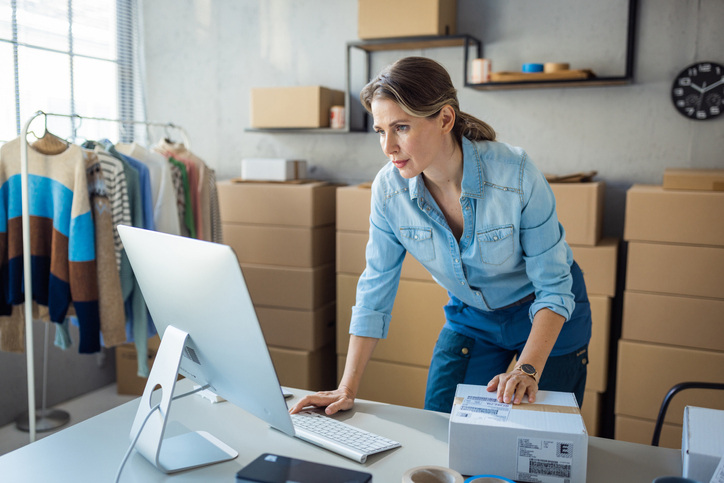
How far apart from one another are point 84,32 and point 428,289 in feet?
7.50

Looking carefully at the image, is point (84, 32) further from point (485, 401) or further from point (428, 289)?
point (485, 401)

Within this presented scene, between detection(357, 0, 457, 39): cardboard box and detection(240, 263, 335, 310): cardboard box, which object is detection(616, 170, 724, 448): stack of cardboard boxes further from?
detection(240, 263, 335, 310): cardboard box

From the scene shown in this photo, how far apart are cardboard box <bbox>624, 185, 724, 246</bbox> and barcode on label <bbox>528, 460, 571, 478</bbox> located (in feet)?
5.35

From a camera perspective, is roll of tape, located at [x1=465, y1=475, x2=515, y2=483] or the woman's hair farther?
the woman's hair

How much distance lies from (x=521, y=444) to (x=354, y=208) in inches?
77.0

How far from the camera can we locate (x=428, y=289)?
2.74 meters

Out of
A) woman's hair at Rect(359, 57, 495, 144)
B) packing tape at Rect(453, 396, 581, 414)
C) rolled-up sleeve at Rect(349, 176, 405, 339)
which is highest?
woman's hair at Rect(359, 57, 495, 144)

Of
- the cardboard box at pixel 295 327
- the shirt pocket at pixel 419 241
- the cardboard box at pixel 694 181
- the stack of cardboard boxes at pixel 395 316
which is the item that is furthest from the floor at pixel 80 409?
the cardboard box at pixel 694 181

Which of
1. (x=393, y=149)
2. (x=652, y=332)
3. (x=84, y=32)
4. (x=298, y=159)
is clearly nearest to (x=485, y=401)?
(x=393, y=149)

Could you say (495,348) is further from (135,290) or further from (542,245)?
(135,290)

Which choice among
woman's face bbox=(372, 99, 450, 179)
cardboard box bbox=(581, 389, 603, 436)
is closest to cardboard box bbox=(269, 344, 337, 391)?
cardboard box bbox=(581, 389, 603, 436)

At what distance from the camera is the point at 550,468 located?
962 millimetres

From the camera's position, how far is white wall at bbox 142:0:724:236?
2666 mm

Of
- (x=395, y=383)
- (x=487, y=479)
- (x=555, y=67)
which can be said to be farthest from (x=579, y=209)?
(x=487, y=479)
